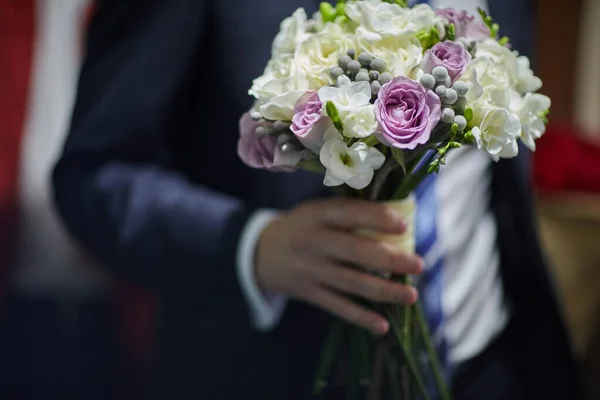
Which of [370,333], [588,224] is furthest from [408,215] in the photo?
[588,224]

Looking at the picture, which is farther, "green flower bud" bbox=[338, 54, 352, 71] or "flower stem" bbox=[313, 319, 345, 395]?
"flower stem" bbox=[313, 319, 345, 395]

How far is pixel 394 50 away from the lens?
475 millimetres

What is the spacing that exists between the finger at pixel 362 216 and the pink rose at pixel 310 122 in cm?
9

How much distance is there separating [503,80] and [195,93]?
0.38 m

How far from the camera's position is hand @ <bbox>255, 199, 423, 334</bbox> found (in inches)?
21.2

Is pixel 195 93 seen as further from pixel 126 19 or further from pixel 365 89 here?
pixel 365 89

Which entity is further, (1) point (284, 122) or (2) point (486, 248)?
(2) point (486, 248)

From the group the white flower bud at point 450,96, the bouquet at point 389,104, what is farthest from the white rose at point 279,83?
the white flower bud at point 450,96

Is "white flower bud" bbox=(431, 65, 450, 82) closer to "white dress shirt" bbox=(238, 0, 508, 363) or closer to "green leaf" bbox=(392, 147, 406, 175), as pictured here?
"green leaf" bbox=(392, 147, 406, 175)

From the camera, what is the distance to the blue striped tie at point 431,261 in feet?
2.15

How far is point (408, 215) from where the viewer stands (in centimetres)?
55

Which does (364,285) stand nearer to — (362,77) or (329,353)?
(329,353)

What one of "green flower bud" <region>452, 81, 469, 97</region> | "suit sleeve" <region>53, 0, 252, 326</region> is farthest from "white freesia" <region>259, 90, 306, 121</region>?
"suit sleeve" <region>53, 0, 252, 326</region>

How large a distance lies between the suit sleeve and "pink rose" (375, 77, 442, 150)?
10.6 inches
